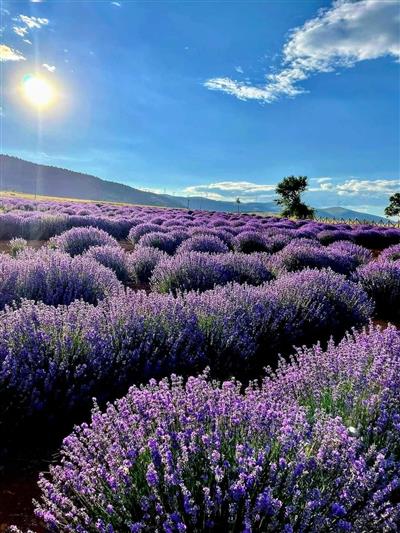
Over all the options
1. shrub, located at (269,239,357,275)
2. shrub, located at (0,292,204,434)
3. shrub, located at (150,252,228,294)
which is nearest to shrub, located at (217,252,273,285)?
shrub, located at (150,252,228,294)

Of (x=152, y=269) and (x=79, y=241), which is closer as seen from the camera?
(x=152, y=269)

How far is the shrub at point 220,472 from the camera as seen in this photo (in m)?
1.58

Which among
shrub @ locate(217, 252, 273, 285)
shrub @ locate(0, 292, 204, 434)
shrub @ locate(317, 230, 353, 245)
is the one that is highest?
shrub @ locate(317, 230, 353, 245)

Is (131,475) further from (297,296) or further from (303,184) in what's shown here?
(303,184)

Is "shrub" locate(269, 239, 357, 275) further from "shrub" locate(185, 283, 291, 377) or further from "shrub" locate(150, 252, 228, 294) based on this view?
"shrub" locate(185, 283, 291, 377)

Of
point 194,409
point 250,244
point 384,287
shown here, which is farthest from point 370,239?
point 194,409

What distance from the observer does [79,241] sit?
32.0 feet

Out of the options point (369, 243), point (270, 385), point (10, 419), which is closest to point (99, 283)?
point (10, 419)

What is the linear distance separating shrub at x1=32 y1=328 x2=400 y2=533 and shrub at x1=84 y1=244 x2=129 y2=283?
5.69 meters

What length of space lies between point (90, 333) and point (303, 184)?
54.3 meters

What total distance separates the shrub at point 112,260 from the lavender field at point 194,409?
4.67ft

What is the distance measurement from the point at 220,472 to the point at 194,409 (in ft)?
1.40

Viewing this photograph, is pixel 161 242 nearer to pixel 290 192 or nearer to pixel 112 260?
pixel 112 260

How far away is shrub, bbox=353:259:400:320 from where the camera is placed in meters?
7.15
